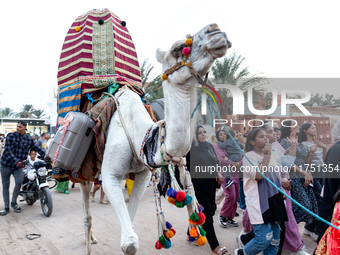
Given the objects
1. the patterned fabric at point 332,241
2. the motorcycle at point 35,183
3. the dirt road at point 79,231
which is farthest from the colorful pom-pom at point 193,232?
the motorcycle at point 35,183

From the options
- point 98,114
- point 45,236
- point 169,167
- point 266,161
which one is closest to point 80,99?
point 98,114

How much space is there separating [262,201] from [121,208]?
1.67 metres

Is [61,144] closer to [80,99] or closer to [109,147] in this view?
[109,147]

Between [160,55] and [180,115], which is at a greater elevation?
[160,55]

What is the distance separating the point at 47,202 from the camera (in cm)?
603

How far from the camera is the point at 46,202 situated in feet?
19.9

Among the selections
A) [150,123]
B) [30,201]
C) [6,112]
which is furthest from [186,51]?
[6,112]

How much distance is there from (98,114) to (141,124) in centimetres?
60

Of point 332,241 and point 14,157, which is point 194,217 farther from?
point 14,157

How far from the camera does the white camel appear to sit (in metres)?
1.80

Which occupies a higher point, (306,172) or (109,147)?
(109,147)

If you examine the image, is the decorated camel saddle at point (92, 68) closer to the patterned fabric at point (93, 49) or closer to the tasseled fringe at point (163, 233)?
the patterned fabric at point (93, 49)

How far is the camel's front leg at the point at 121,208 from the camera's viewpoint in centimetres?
227

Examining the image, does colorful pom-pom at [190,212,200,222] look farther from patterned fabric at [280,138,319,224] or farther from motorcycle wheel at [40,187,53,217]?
motorcycle wheel at [40,187,53,217]
